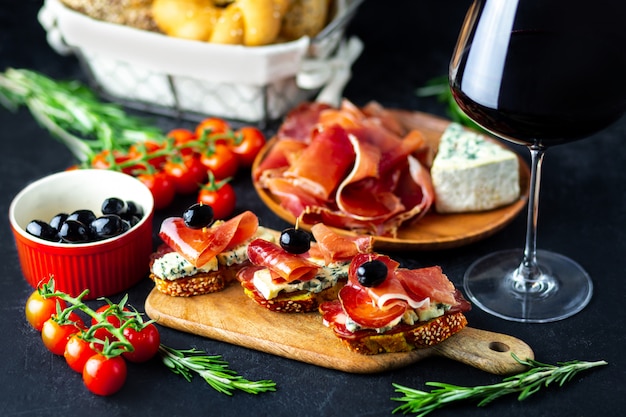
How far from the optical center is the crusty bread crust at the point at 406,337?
5.57 feet

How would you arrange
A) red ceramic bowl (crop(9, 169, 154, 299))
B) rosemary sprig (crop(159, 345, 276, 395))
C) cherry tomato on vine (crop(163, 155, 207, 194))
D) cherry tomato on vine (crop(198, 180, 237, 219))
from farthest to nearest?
cherry tomato on vine (crop(163, 155, 207, 194)), cherry tomato on vine (crop(198, 180, 237, 219)), red ceramic bowl (crop(9, 169, 154, 299)), rosemary sprig (crop(159, 345, 276, 395))

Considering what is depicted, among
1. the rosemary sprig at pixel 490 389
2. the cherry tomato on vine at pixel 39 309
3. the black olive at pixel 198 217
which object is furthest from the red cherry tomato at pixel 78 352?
the rosemary sprig at pixel 490 389

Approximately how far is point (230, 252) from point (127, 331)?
1.02 ft

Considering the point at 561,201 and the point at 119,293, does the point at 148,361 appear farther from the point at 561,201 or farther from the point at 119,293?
the point at 561,201

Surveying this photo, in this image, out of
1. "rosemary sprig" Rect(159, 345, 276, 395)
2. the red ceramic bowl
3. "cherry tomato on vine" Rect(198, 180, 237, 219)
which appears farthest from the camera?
"cherry tomato on vine" Rect(198, 180, 237, 219)

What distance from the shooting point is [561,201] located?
7.66 feet

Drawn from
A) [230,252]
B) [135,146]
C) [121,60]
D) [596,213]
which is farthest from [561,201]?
[121,60]

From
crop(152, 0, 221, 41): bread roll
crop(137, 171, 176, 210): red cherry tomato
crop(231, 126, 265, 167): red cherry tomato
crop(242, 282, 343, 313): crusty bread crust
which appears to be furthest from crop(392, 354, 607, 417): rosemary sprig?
crop(152, 0, 221, 41): bread roll

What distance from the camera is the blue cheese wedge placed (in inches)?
86.3

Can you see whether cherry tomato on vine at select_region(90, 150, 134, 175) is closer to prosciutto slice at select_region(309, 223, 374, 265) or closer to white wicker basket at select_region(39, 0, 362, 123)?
white wicker basket at select_region(39, 0, 362, 123)

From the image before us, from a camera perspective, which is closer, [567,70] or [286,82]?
[567,70]

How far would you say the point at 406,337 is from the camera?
1.71m

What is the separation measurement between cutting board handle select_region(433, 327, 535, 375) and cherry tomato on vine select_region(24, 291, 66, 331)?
2.63 ft

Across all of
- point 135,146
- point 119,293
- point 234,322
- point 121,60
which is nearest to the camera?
point 234,322
